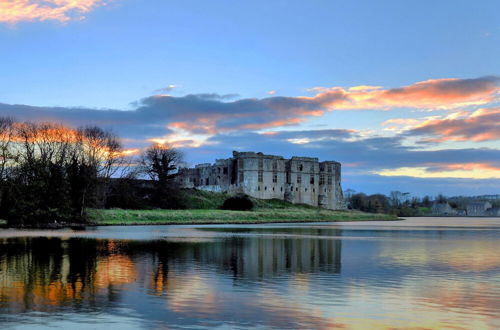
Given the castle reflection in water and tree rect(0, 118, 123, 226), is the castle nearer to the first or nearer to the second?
tree rect(0, 118, 123, 226)

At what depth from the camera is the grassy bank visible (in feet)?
198

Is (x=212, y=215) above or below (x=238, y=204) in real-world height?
below

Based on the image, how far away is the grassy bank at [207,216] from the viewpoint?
60434 mm

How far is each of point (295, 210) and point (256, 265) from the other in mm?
74102

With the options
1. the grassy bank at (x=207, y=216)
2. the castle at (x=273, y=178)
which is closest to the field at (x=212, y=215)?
the grassy bank at (x=207, y=216)

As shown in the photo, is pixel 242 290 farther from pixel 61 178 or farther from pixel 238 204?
pixel 238 204

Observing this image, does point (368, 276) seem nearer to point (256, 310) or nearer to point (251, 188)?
point (256, 310)

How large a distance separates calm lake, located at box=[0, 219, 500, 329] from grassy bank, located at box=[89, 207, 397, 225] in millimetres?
34056

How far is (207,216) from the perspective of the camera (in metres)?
71.8

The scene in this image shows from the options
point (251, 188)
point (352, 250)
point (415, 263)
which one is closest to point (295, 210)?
point (251, 188)

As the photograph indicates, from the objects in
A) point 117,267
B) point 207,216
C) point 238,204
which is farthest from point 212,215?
point 117,267

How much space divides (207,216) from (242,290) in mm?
56837

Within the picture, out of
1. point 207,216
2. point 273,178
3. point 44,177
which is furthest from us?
point 273,178

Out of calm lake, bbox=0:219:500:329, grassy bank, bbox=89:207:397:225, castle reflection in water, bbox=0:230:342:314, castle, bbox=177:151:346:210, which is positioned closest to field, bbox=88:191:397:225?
grassy bank, bbox=89:207:397:225
